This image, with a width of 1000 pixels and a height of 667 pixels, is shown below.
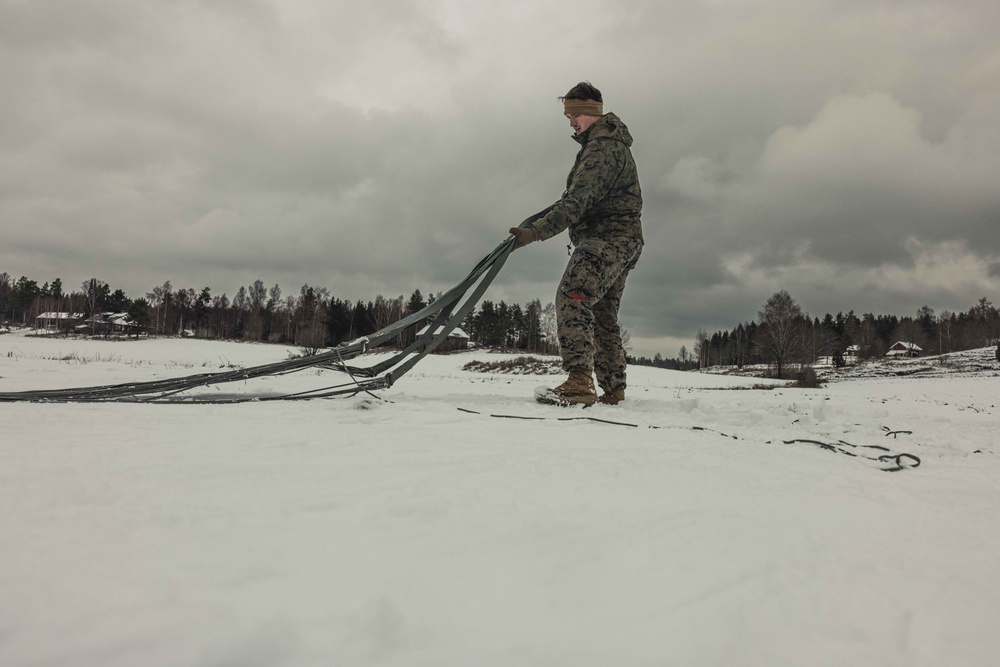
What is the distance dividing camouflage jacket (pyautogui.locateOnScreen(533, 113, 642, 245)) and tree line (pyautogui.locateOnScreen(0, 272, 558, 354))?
53.0 metres

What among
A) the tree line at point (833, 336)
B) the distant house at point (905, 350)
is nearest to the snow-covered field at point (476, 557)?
the tree line at point (833, 336)

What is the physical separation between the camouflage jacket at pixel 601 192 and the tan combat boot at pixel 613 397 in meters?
1.27

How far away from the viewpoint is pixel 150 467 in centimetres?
119

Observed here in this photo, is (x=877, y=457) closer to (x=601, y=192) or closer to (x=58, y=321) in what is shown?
(x=601, y=192)

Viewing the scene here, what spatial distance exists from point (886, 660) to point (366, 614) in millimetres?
665

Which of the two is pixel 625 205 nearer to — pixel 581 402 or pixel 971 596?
pixel 581 402

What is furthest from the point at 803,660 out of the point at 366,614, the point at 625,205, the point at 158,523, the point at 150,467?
the point at 625,205

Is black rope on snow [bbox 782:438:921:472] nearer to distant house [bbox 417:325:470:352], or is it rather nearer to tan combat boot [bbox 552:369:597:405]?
tan combat boot [bbox 552:369:597:405]

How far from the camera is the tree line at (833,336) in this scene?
38.0 metres

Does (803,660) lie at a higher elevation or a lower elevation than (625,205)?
lower

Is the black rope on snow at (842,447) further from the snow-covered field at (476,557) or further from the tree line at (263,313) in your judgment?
the tree line at (263,313)

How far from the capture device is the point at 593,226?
3.57 meters

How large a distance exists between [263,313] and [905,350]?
286 ft

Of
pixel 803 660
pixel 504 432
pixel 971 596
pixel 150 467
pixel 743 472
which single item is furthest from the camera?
pixel 504 432
